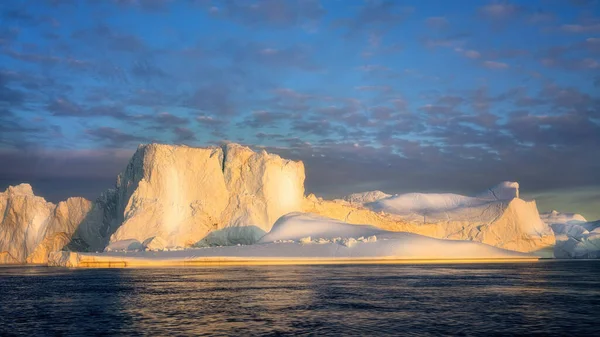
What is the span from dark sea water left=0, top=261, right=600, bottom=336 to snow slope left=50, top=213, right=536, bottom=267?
32.8 m

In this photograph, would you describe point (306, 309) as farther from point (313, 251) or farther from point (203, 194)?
point (203, 194)

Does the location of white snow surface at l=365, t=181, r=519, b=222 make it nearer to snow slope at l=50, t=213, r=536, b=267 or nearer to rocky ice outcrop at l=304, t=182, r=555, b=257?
rocky ice outcrop at l=304, t=182, r=555, b=257

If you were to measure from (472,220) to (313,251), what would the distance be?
5295 cm

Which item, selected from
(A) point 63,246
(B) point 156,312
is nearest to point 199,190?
(A) point 63,246

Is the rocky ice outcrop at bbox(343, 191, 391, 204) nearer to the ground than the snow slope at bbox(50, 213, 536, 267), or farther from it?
farther from it

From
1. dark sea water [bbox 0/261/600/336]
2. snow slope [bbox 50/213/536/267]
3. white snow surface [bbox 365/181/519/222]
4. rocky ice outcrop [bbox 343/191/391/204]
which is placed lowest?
dark sea water [bbox 0/261/600/336]

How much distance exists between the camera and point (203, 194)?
86688 mm

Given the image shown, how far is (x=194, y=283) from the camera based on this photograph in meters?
41.6

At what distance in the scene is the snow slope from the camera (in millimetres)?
72500

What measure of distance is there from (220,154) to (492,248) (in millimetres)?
41570

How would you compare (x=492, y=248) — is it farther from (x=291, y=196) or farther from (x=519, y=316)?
(x=519, y=316)

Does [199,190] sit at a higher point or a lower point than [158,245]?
higher

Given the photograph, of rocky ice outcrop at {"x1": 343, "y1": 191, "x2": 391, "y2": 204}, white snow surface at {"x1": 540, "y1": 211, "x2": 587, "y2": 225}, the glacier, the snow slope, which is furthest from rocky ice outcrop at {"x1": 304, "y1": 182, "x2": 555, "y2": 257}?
white snow surface at {"x1": 540, "y1": 211, "x2": 587, "y2": 225}

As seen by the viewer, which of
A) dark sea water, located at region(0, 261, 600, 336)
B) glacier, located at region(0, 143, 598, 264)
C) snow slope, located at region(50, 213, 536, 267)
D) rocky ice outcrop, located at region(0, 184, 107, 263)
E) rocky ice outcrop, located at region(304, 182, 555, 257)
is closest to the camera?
dark sea water, located at region(0, 261, 600, 336)
